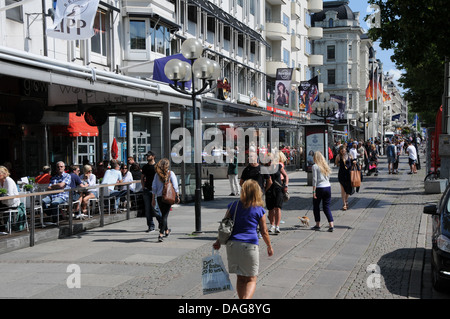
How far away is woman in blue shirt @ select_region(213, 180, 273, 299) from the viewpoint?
5730 millimetres

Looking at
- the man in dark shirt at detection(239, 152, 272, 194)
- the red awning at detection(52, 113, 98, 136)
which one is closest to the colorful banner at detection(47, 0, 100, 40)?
the man in dark shirt at detection(239, 152, 272, 194)

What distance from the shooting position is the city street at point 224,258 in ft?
22.7

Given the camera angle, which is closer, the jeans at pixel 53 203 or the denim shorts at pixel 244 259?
the denim shorts at pixel 244 259

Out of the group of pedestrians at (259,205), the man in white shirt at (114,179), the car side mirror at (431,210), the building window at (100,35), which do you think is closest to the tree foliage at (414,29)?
the group of pedestrians at (259,205)

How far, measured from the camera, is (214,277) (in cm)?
560

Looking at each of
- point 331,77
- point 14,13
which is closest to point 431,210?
point 14,13

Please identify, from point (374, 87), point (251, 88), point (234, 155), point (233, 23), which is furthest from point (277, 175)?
point (374, 87)

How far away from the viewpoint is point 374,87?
163 feet

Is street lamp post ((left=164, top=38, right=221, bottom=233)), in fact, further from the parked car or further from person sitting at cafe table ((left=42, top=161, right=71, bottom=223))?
the parked car

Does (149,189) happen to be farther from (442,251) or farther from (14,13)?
(14,13)

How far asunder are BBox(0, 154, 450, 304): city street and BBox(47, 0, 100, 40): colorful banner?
4.56m

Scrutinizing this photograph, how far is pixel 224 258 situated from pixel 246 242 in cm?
320

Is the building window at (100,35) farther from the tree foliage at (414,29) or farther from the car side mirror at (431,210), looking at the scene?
the car side mirror at (431,210)
